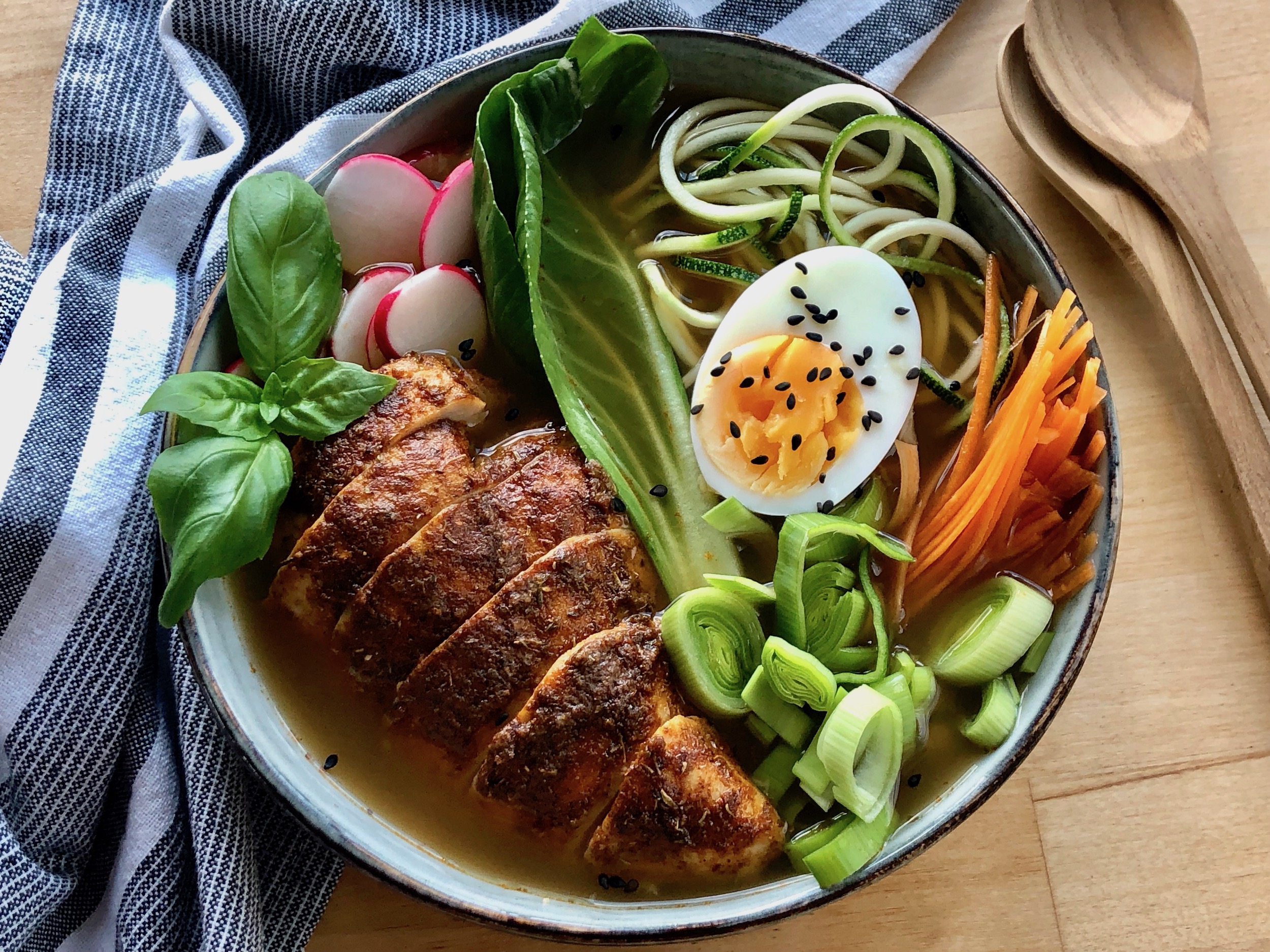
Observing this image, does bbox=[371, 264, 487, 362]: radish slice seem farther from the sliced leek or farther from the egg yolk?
the sliced leek

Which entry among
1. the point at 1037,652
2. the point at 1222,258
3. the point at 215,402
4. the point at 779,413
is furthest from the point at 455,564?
the point at 1222,258

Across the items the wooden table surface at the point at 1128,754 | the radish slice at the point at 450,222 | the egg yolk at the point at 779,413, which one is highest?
the radish slice at the point at 450,222

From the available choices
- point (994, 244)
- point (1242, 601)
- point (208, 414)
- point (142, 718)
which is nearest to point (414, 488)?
point (208, 414)

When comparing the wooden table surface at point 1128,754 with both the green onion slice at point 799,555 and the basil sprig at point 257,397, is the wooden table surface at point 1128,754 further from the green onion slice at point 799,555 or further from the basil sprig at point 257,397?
the basil sprig at point 257,397

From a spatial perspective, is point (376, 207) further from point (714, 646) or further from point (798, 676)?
point (798, 676)

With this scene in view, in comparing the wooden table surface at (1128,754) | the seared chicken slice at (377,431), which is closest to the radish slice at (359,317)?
the seared chicken slice at (377,431)

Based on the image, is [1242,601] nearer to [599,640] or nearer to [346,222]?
[599,640]
